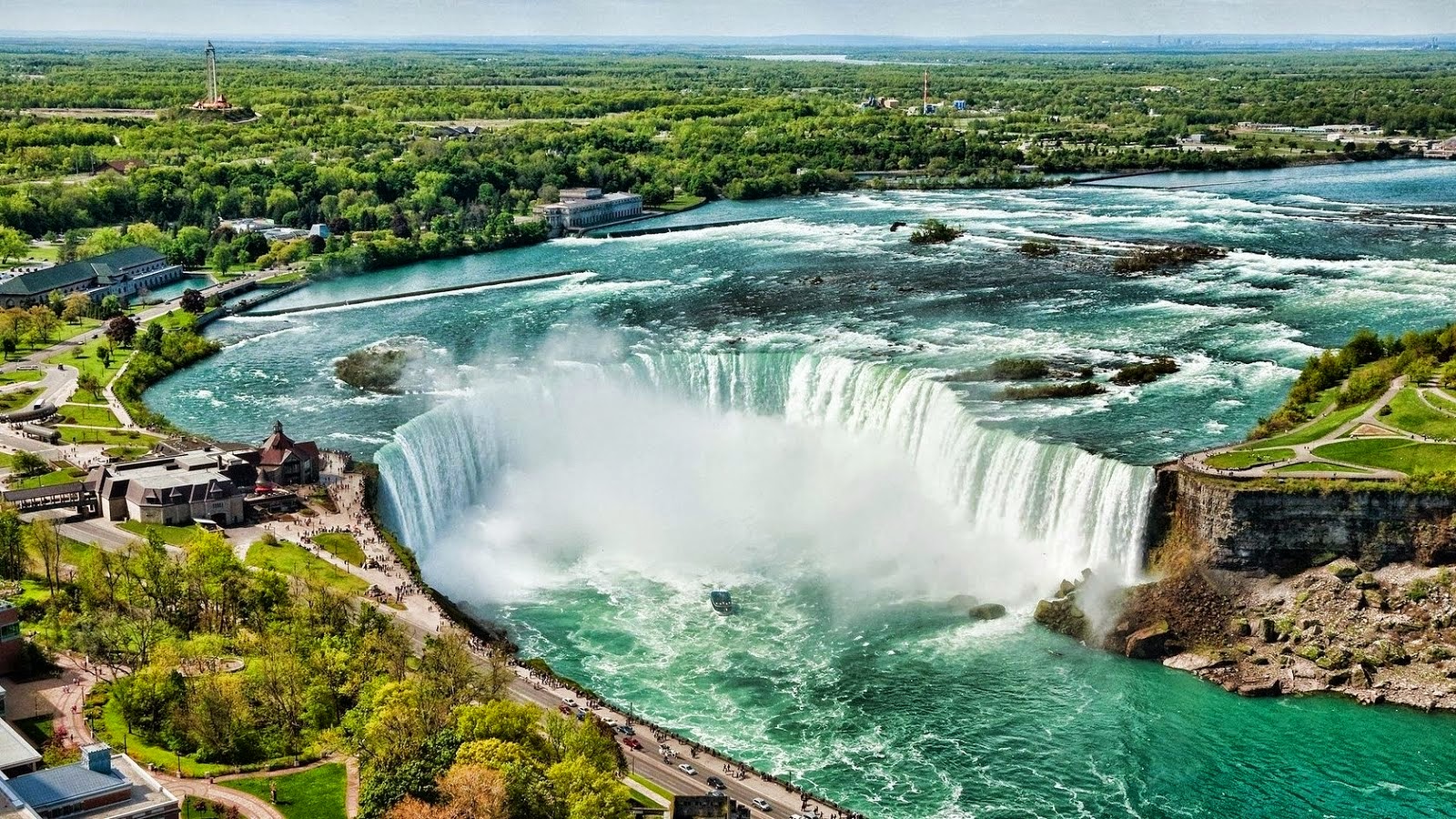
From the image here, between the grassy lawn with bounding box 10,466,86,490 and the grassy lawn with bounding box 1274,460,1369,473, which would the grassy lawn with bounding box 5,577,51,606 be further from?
the grassy lawn with bounding box 1274,460,1369,473

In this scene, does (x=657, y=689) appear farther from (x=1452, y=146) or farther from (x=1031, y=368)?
(x=1452, y=146)

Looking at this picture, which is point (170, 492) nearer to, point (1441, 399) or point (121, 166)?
point (1441, 399)

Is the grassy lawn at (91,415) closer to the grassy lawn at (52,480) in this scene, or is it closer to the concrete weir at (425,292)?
the grassy lawn at (52,480)

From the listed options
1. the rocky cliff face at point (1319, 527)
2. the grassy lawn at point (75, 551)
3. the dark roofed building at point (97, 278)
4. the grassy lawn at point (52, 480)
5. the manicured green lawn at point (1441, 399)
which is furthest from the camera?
the dark roofed building at point (97, 278)

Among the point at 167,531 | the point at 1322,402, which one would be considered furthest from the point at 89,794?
the point at 1322,402

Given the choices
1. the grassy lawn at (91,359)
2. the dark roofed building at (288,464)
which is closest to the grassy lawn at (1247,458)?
the dark roofed building at (288,464)

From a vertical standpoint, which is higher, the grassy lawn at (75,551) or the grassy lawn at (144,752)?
the grassy lawn at (75,551)

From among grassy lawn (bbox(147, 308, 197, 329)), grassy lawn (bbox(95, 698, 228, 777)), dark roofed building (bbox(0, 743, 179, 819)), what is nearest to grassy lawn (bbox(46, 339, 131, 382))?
grassy lawn (bbox(147, 308, 197, 329))
